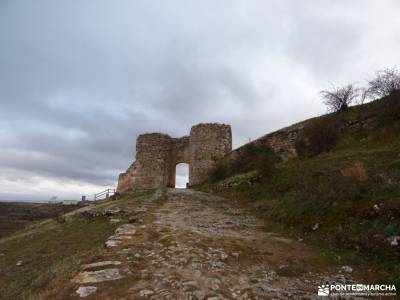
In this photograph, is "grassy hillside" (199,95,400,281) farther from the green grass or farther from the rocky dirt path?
the green grass

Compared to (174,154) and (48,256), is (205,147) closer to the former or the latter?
(174,154)

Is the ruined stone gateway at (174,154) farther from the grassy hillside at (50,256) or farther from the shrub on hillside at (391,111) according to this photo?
the shrub on hillside at (391,111)

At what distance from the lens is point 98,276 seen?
4.63m

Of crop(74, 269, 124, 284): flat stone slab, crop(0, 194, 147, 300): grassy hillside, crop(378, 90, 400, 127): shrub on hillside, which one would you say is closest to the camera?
crop(74, 269, 124, 284): flat stone slab

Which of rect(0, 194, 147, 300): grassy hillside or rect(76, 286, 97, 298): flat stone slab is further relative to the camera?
rect(0, 194, 147, 300): grassy hillside

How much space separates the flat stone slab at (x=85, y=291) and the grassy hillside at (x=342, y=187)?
12.9 feet

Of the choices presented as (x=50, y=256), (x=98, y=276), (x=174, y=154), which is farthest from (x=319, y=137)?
(x=174, y=154)

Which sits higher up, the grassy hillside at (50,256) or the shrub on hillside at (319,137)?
the shrub on hillside at (319,137)

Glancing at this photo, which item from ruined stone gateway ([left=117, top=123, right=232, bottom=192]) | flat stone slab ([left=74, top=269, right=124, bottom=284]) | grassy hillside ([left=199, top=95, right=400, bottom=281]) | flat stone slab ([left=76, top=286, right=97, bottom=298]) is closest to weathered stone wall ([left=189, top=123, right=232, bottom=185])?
ruined stone gateway ([left=117, top=123, right=232, bottom=192])

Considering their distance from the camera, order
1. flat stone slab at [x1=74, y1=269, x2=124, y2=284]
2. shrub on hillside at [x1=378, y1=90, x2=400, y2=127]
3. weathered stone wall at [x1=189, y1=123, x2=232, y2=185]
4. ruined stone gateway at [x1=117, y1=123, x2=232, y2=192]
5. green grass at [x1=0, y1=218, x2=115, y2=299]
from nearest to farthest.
→ flat stone slab at [x1=74, y1=269, x2=124, y2=284]
green grass at [x1=0, y1=218, x2=115, y2=299]
shrub on hillside at [x1=378, y1=90, x2=400, y2=127]
weathered stone wall at [x1=189, y1=123, x2=232, y2=185]
ruined stone gateway at [x1=117, y1=123, x2=232, y2=192]

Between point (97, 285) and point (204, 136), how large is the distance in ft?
67.4

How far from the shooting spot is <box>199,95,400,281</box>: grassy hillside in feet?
18.6

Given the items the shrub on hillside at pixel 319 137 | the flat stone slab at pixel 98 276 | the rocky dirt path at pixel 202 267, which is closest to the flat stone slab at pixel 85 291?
the rocky dirt path at pixel 202 267

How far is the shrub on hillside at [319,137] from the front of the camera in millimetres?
14099
